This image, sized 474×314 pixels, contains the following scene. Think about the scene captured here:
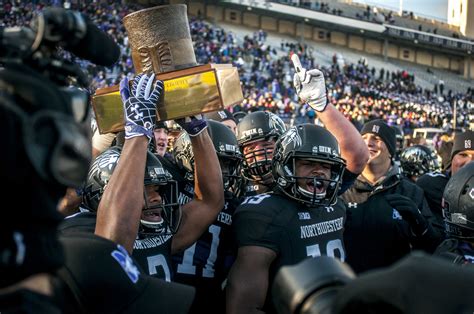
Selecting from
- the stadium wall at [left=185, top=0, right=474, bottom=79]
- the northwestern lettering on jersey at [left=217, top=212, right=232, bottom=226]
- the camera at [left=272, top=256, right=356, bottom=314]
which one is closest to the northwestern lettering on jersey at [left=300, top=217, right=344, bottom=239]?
the northwestern lettering on jersey at [left=217, top=212, right=232, bottom=226]

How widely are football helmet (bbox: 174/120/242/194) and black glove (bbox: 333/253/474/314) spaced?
261 centimetres

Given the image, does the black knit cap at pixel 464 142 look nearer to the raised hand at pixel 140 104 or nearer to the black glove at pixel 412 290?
the raised hand at pixel 140 104

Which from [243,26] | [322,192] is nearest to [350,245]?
[322,192]

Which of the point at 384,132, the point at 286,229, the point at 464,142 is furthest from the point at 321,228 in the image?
the point at 464,142

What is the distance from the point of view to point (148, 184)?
2951 mm

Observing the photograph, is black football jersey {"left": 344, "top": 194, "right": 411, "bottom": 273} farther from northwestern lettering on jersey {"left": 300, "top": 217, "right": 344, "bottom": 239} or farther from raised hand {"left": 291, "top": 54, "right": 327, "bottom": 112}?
raised hand {"left": 291, "top": 54, "right": 327, "bottom": 112}

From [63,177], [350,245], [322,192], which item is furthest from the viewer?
[350,245]

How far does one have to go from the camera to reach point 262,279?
3.08 m

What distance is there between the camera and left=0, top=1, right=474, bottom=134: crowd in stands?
83.0ft

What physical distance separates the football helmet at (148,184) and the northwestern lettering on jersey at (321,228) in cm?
62

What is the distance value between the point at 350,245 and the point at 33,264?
11.1 feet

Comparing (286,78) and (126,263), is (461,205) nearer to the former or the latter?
(126,263)

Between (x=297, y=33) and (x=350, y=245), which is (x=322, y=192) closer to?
(x=350, y=245)

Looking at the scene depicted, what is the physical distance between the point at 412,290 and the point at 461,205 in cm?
191
